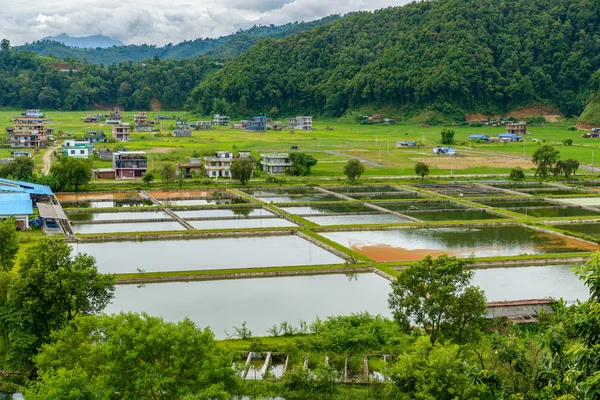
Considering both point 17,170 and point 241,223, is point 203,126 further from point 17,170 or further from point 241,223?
point 241,223

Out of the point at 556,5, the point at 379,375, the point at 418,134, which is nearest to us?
the point at 379,375

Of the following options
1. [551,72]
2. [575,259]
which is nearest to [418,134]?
[551,72]

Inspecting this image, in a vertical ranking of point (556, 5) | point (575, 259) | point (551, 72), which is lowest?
point (575, 259)

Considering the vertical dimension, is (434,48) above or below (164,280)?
above

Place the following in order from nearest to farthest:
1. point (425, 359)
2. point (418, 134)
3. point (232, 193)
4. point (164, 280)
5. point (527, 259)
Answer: point (425, 359)
point (164, 280)
point (527, 259)
point (232, 193)
point (418, 134)

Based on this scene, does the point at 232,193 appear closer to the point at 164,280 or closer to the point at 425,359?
the point at 164,280

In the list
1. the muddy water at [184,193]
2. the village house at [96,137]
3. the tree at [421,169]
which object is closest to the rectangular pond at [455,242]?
the muddy water at [184,193]
